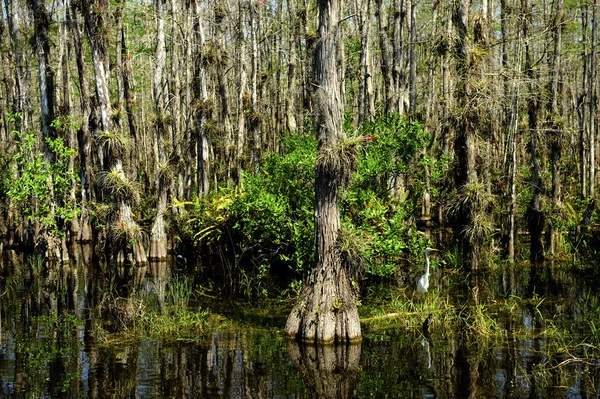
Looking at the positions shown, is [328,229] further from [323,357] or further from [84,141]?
[84,141]

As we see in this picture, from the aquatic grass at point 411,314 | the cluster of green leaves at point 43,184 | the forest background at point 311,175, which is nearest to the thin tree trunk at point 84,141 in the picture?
the forest background at point 311,175

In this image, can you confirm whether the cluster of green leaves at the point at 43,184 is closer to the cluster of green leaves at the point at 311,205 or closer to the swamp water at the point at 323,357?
the swamp water at the point at 323,357

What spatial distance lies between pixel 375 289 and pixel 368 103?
35.6ft

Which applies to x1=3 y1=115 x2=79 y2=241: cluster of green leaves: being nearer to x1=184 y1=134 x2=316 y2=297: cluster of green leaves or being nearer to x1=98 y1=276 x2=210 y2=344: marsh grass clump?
x1=184 y1=134 x2=316 y2=297: cluster of green leaves

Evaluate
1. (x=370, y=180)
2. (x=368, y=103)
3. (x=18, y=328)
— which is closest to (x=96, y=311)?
(x=18, y=328)

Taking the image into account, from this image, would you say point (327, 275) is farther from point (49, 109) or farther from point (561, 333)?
point (49, 109)

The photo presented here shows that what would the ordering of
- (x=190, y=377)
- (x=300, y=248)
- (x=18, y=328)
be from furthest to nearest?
(x=300, y=248) → (x=18, y=328) → (x=190, y=377)

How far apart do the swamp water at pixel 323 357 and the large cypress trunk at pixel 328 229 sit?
395 millimetres

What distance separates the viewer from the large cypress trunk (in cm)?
1084

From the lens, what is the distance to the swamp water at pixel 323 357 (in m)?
8.84

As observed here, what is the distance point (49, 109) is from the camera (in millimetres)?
21312

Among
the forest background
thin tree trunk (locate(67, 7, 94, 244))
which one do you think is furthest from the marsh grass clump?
thin tree trunk (locate(67, 7, 94, 244))

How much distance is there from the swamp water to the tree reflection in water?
0.05ft

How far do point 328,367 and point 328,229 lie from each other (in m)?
2.37
